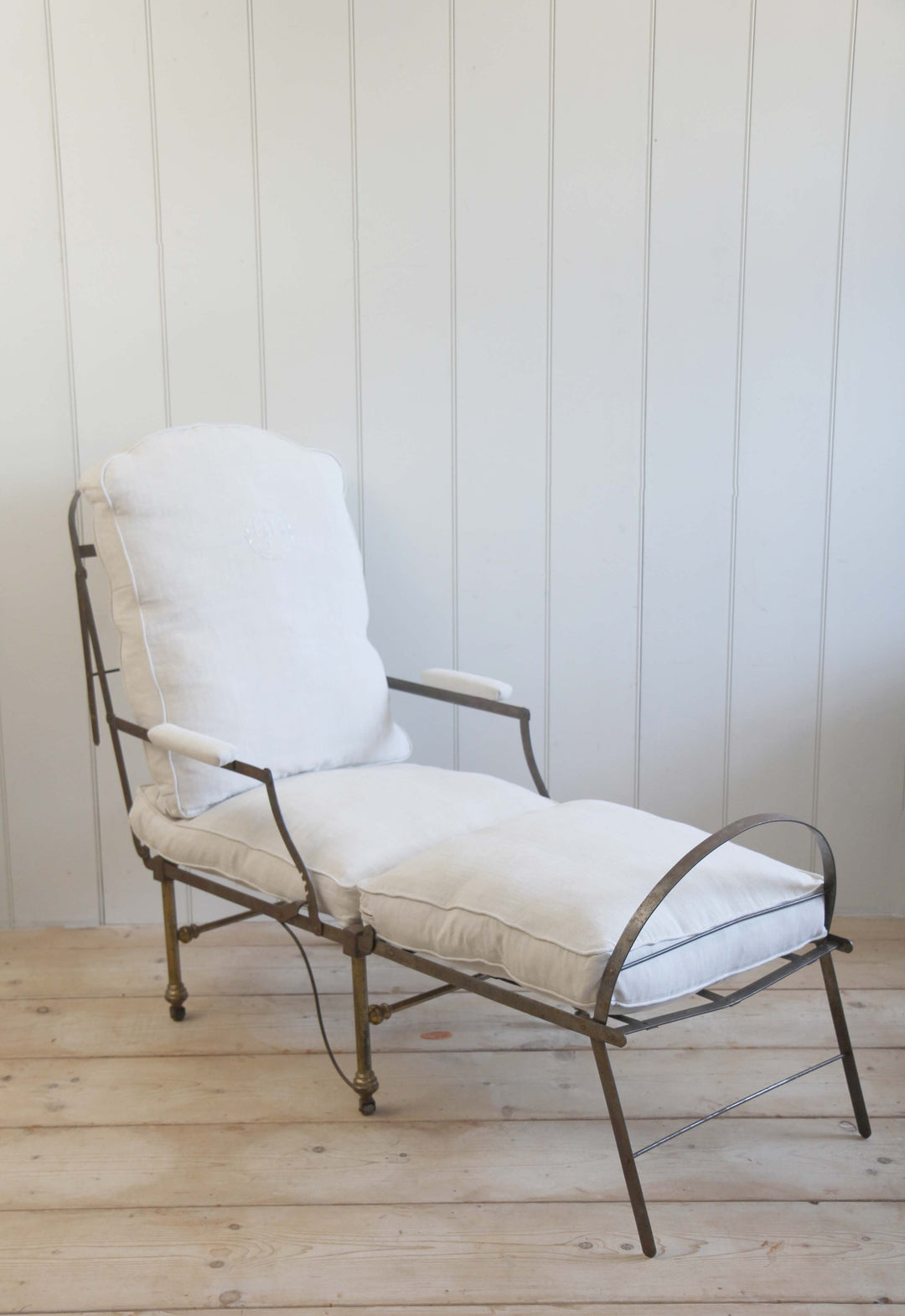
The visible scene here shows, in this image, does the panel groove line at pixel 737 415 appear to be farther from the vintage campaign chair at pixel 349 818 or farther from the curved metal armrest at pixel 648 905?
the curved metal armrest at pixel 648 905

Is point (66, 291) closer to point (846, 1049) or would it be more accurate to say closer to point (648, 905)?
point (648, 905)

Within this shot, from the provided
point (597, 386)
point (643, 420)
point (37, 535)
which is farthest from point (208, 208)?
point (643, 420)

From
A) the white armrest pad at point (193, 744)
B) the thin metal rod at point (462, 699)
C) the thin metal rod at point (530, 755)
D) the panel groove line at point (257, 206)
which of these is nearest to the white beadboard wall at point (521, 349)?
the panel groove line at point (257, 206)

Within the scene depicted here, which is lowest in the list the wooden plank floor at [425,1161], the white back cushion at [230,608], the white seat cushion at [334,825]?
the wooden plank floor at [425,1161]

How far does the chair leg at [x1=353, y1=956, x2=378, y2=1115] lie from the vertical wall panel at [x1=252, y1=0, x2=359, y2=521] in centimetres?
113

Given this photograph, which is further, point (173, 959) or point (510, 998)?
point (173, 959)

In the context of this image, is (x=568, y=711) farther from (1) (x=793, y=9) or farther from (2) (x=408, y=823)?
(1) (x=793, y=9)

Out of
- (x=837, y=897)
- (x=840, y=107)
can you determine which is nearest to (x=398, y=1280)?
(x=837, y=897)

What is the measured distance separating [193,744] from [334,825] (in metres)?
0.26

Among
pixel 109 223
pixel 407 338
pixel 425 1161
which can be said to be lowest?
pixel 425 1161

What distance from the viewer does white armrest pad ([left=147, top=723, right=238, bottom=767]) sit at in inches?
66.7

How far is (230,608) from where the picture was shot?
1.99m

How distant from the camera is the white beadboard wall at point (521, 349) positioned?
2309 millimetres

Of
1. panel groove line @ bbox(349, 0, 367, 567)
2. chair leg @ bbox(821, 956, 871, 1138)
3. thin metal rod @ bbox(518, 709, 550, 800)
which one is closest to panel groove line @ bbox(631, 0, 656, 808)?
thin metal rod @ bbox(518, 709, 550, 800)
